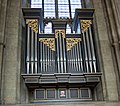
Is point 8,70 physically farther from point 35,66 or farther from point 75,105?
point 75,105

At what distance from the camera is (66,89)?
1220 cm

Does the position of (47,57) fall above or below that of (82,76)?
above

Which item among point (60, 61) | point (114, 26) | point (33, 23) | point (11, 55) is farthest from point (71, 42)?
point (11, 55)

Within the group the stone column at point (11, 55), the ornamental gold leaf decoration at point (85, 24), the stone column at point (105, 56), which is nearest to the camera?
the stone column at point (11, 55)

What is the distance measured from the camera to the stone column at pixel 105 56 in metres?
11.1

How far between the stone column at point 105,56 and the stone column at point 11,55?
3.75 meters

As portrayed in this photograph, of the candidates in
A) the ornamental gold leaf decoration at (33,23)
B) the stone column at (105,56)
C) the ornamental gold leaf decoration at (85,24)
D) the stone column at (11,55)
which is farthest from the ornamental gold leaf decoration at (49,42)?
the stone column at (105,56)

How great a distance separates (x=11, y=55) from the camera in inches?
452

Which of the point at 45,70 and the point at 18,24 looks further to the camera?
the point at 18,24

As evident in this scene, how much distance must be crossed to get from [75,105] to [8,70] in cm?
328

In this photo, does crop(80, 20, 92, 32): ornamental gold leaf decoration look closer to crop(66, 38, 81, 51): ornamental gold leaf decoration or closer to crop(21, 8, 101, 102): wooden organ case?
crop(21, 8, 101, 102): wooden organ case

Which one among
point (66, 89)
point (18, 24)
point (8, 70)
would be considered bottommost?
point (66, 89)

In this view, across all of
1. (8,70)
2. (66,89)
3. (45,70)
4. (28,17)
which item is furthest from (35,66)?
(28,17)

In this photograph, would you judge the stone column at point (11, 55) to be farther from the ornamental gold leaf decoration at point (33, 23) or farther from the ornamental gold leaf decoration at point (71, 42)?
the ornamental gold leaf decoration at point (71, 42)
